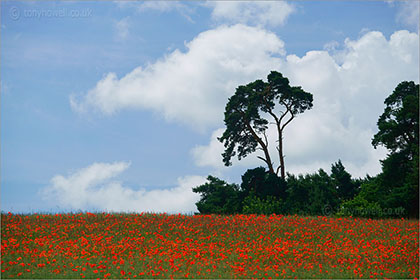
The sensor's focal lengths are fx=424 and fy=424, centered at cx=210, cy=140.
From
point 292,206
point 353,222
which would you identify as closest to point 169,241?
point 353,222

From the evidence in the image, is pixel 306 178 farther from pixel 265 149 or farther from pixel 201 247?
pixel 201 247

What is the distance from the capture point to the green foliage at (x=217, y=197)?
1523 inches

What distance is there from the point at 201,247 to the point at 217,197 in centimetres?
2214

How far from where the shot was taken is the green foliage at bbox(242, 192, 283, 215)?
35406mm

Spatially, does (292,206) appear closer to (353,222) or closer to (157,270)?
(353,222)

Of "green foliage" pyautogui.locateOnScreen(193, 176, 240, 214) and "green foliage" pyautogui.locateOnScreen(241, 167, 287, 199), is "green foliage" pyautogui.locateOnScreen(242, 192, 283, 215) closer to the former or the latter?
"green foliage" pyautogui.locateOnScreen(241, 167, 287, 199)

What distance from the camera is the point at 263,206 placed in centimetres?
3569

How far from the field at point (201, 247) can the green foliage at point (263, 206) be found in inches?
444

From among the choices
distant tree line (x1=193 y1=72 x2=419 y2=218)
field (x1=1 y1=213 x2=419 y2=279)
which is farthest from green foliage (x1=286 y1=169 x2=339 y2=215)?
field (x1=1 y1=213 x2=419 y2=279)

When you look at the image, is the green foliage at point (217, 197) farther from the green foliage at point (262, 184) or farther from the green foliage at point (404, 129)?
the green foliage at point (404, 129)

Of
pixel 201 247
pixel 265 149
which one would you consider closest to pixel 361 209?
pixel 265 149

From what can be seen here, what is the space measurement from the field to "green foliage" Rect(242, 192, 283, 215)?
11.3 m

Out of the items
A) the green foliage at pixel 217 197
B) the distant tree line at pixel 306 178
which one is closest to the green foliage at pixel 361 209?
the distant tree line at pixel 306 178

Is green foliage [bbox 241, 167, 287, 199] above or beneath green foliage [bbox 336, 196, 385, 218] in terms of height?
above
